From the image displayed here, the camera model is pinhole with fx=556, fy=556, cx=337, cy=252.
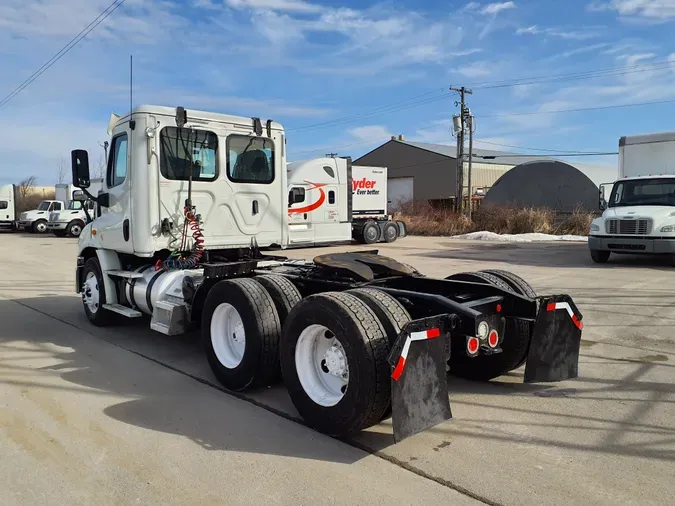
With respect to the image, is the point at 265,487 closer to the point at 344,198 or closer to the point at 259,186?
the point at 259,186

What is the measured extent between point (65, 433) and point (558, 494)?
3434 millimetres

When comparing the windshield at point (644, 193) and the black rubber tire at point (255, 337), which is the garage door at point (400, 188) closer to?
the windshield at point (644, 193)

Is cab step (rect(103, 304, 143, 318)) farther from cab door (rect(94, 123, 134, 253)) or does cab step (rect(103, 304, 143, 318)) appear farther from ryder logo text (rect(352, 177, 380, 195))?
ryder logo text (rect(352, 177, 380, 195))

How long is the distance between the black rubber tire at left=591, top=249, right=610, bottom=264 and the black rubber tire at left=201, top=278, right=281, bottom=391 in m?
12.9

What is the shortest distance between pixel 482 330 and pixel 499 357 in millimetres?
1077

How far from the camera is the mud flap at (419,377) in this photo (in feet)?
11.3

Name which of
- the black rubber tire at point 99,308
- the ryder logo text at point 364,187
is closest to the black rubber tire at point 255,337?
the black rubber tire at point 99,308

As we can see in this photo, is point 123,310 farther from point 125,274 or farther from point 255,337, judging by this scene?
point 255,337

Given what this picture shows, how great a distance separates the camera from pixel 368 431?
13.5 feet

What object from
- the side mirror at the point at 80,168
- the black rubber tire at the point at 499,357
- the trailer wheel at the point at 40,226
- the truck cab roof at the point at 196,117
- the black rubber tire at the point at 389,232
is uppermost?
the truck cab roof at the point at 196,117

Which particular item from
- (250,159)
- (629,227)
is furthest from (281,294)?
(629,227)

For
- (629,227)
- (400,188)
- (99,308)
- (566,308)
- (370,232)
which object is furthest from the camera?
(400,188)

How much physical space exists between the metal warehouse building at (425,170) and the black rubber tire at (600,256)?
31235 millimetres

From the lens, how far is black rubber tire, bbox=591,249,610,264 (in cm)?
1533
